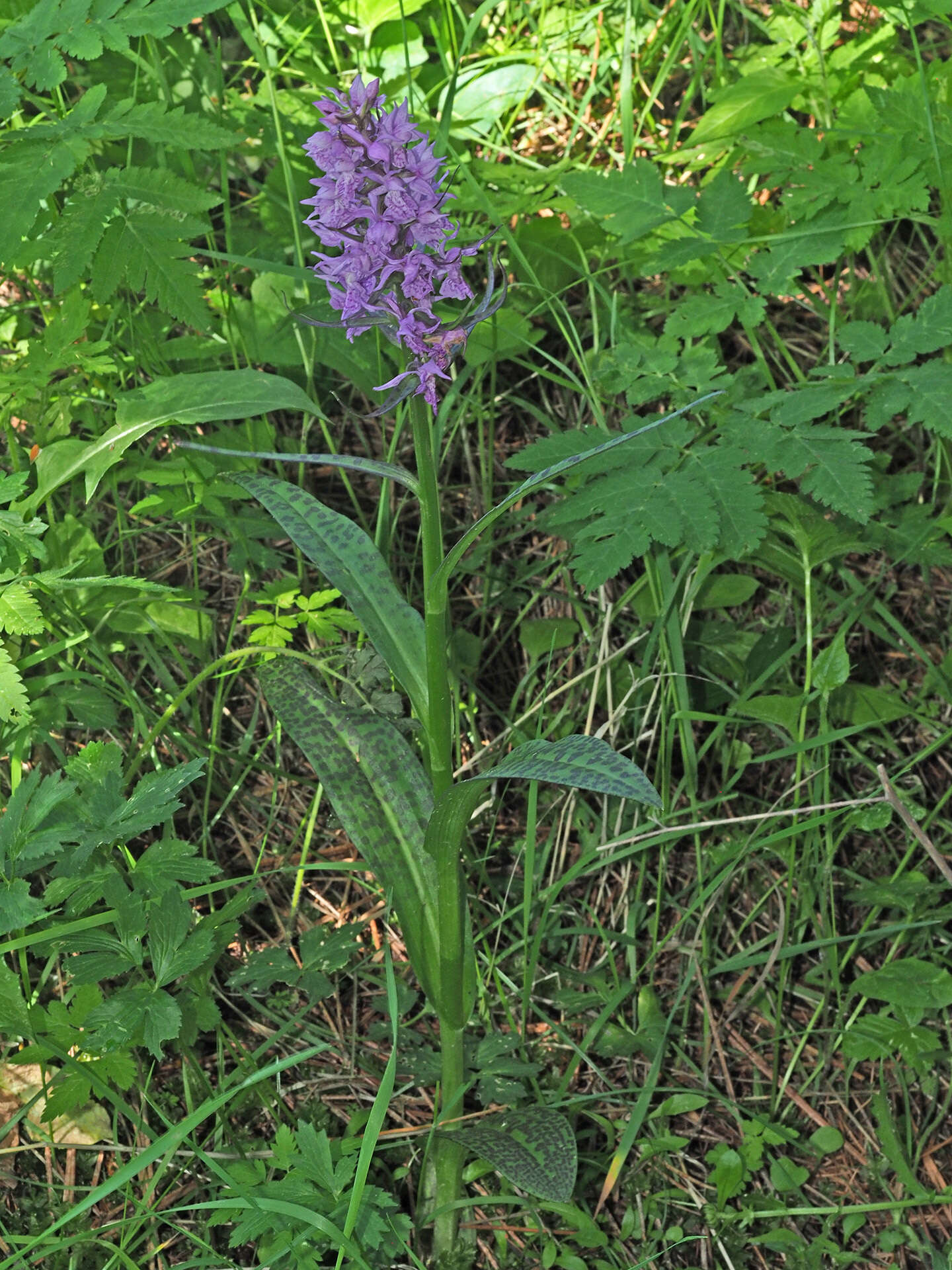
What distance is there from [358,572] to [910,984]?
1.36 metres

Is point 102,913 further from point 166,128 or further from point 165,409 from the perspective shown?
point 166,128

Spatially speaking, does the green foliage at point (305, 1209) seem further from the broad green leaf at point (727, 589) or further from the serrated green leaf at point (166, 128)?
the serrated green leaf at point (166, 128)

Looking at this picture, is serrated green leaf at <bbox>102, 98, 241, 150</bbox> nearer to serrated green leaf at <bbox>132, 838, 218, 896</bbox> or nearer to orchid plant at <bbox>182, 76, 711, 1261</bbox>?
orchid plant at <bbox>182, 76, 711, 1261</bbox>

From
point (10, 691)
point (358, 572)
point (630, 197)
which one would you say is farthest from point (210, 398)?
point (630, 197)

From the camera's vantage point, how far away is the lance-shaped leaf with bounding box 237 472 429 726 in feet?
6.40

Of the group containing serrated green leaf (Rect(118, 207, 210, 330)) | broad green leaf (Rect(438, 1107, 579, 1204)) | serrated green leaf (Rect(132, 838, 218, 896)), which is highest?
serrated green leaf (Rect(118, 207, 210, 330))

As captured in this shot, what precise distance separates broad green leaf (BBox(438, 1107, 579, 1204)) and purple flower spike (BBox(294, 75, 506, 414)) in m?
1.28

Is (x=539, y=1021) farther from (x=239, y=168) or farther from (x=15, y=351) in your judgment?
(x=239, y=168)

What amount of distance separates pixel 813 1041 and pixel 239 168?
275cm

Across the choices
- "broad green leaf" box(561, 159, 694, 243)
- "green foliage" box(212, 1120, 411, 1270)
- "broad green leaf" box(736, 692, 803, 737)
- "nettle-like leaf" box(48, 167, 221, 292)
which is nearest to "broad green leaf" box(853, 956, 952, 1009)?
"broad green leaf" box(736, 692, 803, 737)

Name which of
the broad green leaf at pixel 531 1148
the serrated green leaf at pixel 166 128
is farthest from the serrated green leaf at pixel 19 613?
the broad green leaf at pixel 531 1148

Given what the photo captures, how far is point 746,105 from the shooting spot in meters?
2.88

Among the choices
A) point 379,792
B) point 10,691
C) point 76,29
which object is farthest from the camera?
point 76,29

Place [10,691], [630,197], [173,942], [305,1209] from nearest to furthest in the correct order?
[305,1209] → [173,942] → [10,691] → [630,197]
